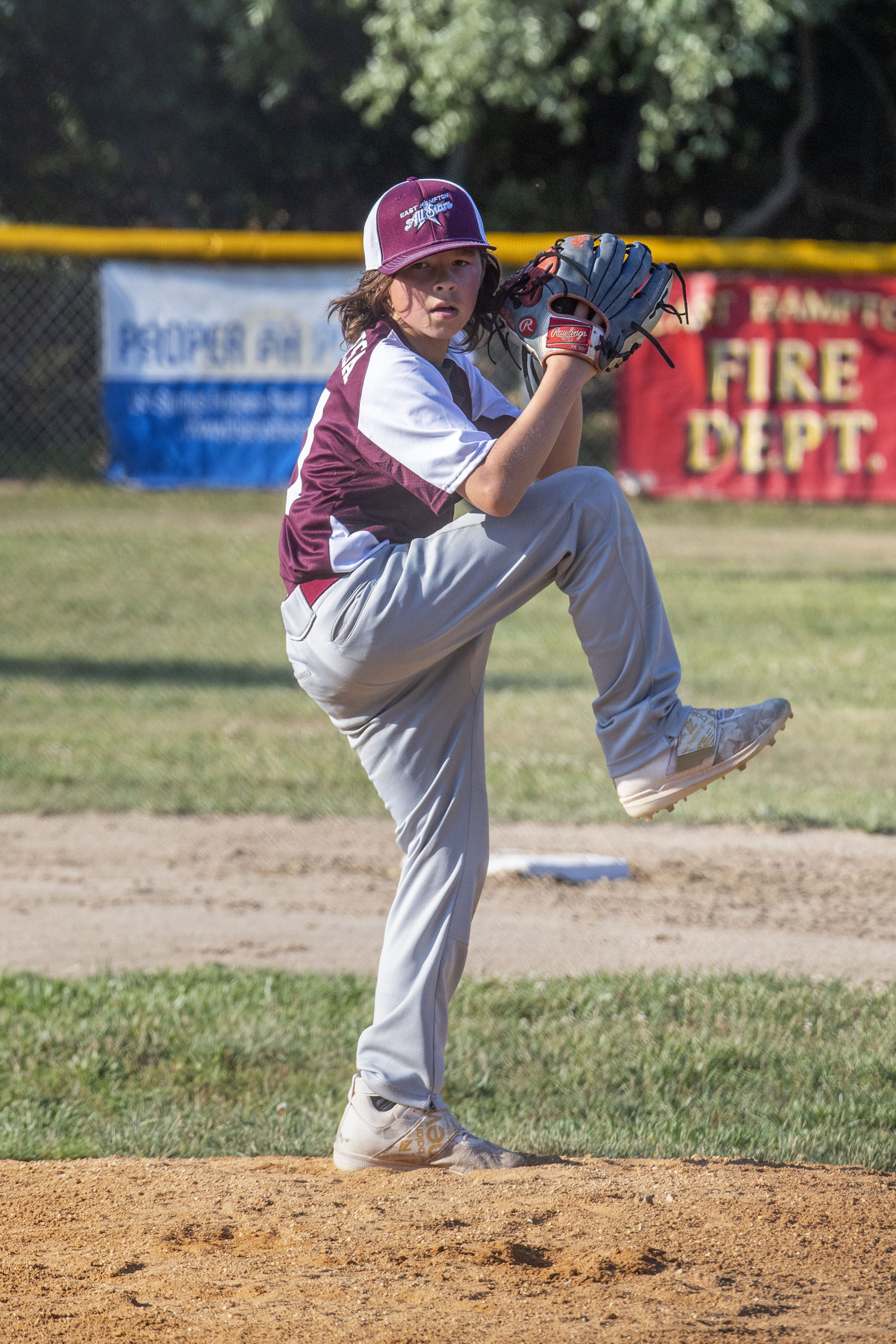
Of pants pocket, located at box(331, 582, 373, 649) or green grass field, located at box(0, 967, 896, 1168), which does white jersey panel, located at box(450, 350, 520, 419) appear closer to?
pants pocket, located at box(331, 582, 373, 649)

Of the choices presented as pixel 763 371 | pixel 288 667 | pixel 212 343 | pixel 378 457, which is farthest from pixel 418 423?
pixel 763 371

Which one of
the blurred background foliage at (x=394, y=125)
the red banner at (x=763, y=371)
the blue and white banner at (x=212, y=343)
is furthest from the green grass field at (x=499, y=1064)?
the blurred background foliage at (x=394, y=125)

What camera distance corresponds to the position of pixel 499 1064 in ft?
14.0

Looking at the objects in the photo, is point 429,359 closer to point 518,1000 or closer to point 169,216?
point 518,1000

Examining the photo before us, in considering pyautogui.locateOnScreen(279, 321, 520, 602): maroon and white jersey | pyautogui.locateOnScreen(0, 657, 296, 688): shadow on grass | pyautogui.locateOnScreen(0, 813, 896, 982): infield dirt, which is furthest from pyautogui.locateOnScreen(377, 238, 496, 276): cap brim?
pyautogui.locateOnScreen(0, 657, 296, 688): shadow on grass

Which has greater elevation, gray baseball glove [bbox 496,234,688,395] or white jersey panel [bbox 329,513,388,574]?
gray baseball glove [bbox 496,234,688,395]

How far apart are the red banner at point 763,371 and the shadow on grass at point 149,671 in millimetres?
6489

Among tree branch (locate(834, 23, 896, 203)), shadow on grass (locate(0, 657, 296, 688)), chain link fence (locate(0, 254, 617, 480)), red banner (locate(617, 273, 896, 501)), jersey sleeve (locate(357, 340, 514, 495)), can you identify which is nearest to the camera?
jersey sleeve (locate(357, 340, 514, 495))

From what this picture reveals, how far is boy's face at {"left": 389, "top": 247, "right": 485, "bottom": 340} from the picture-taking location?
3066mm

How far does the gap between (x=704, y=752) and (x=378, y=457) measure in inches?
34.4

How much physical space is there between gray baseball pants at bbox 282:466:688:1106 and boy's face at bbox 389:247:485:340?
380mm

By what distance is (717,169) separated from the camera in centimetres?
2019

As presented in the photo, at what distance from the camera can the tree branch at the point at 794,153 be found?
18281 mm

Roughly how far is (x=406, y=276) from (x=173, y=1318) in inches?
76.8
